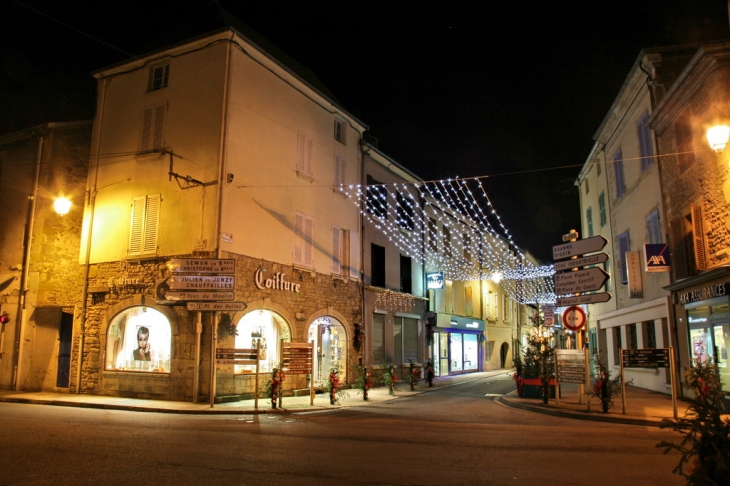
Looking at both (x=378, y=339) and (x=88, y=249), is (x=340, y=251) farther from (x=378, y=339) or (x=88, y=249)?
(x=88, y=249)

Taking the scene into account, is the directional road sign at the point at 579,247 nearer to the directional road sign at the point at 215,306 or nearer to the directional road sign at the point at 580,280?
the directional road sign at the point at 580,280

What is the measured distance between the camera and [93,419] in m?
11.7

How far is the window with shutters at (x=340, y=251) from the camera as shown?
21406 mm

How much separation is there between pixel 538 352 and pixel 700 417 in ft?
44.9

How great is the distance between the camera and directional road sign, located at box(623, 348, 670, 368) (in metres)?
13.1

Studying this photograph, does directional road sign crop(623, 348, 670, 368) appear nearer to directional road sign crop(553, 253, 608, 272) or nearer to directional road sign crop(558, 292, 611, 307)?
directional road sign crop(558, 292, 611, 307)

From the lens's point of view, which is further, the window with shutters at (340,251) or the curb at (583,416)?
the window with shutters at (340,251)

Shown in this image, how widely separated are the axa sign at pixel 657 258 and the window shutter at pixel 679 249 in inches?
8.9

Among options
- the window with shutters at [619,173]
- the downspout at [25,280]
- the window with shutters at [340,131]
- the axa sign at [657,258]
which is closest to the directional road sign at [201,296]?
the downspout at [25,280]

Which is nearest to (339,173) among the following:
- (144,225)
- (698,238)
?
(144,225)

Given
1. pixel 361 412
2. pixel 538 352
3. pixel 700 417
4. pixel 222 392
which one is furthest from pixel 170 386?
pixel 700 417


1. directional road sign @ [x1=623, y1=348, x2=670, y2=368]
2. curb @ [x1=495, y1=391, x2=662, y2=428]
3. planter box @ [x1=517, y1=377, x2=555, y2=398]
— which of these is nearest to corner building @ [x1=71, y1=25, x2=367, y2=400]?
planter box @ [x1=517, y1=377, x2=555, y2=398]

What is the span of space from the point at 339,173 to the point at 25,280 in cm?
1180

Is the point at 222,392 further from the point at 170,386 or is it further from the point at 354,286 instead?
the point at 354,286
